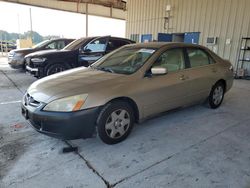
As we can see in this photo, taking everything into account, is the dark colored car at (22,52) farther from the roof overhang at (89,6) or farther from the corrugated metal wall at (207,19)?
the roof overhang at (89,6)

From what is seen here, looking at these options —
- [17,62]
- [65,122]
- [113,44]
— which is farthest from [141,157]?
[17,62]

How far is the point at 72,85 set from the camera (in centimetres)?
258

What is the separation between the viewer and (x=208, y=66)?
3879mm

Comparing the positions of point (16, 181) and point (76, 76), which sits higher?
point (76, 76)

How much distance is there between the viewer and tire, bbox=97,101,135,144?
2.51m

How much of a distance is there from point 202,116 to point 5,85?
557 cm

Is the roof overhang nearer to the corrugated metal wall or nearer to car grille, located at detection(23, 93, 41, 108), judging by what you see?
the corrugated metal wall

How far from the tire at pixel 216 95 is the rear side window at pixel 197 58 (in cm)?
56

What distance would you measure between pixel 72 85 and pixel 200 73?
89.0 inches

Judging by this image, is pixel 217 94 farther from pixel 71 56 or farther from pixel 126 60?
pixel 71 56

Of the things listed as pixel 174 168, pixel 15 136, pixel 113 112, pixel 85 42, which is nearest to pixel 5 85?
pixel 85 42

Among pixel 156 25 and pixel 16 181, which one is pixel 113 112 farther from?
pixel 156 25

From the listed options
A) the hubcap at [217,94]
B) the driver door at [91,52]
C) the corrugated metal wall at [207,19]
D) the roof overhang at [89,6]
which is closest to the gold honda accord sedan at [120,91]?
the hubcap at [217,94]

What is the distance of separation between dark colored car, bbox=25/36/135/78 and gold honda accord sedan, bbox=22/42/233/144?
293cm
